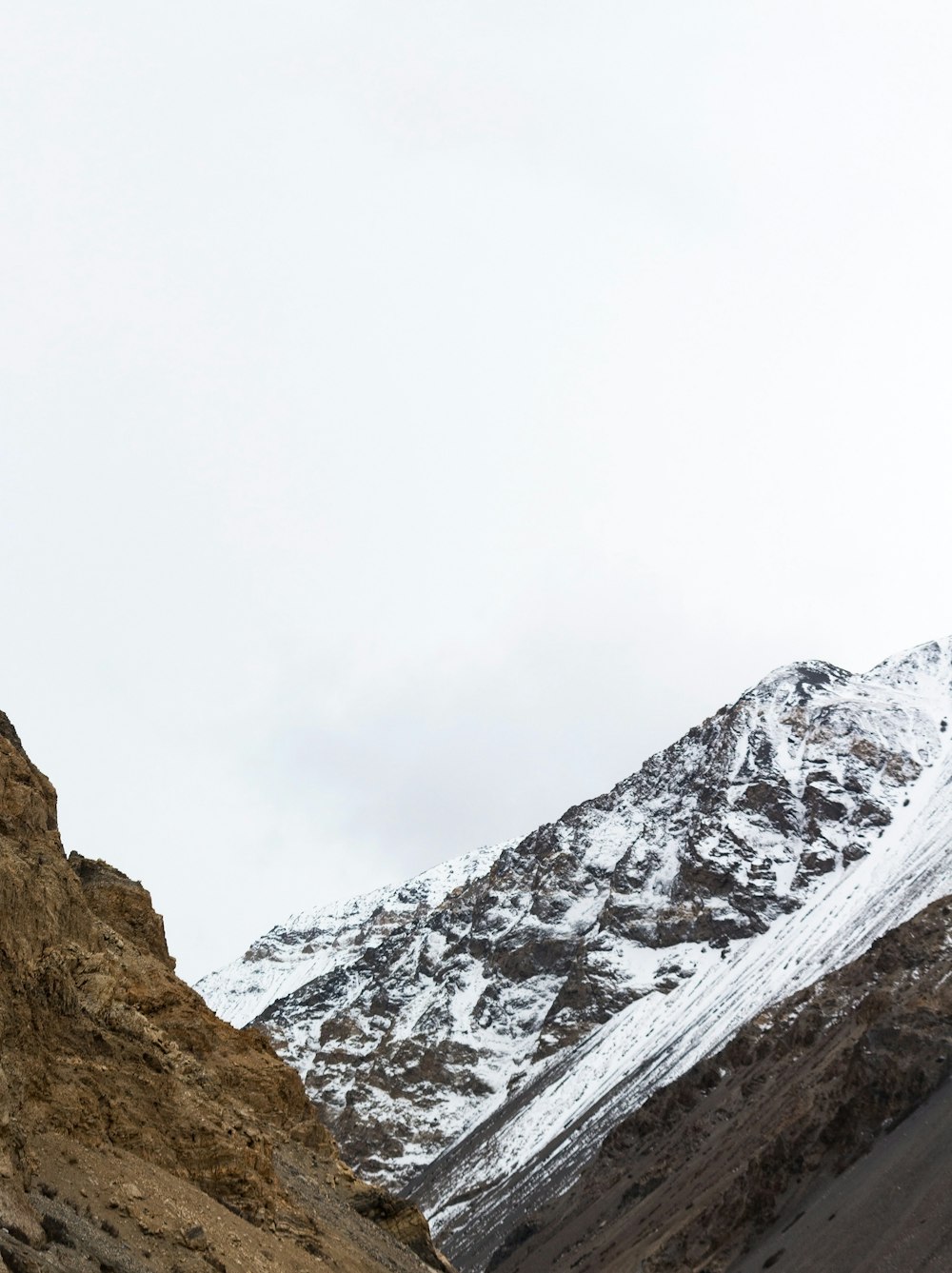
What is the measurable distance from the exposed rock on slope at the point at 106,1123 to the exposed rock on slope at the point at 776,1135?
25004 millimetres

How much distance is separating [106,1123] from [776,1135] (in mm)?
52501

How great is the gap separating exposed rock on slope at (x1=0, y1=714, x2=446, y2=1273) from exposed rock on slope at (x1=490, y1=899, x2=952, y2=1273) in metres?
25.0

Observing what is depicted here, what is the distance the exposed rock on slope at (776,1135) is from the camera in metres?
54.0

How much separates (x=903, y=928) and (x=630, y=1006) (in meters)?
86.1

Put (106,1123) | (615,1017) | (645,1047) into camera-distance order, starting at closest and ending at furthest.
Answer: (106,1123) → (645,1047) → (615,1017)

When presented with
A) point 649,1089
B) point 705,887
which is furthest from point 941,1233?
point 705,887

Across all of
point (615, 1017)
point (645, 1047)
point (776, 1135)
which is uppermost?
point (615, 1017)

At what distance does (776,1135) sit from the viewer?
6431cm

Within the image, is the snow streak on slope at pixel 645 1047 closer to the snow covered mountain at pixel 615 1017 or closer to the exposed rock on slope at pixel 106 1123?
the snow covered mountain at pixel 615 1017

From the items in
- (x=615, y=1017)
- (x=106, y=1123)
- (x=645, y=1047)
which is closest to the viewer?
(x=106, y=1123)

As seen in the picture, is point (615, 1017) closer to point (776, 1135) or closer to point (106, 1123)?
point (776, 1135)

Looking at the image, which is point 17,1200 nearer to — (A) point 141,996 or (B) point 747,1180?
(A) point 141,996

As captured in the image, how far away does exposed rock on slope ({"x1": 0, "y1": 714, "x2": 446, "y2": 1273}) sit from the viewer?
15.9 metres

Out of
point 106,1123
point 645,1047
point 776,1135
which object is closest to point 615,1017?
point 645,1047
